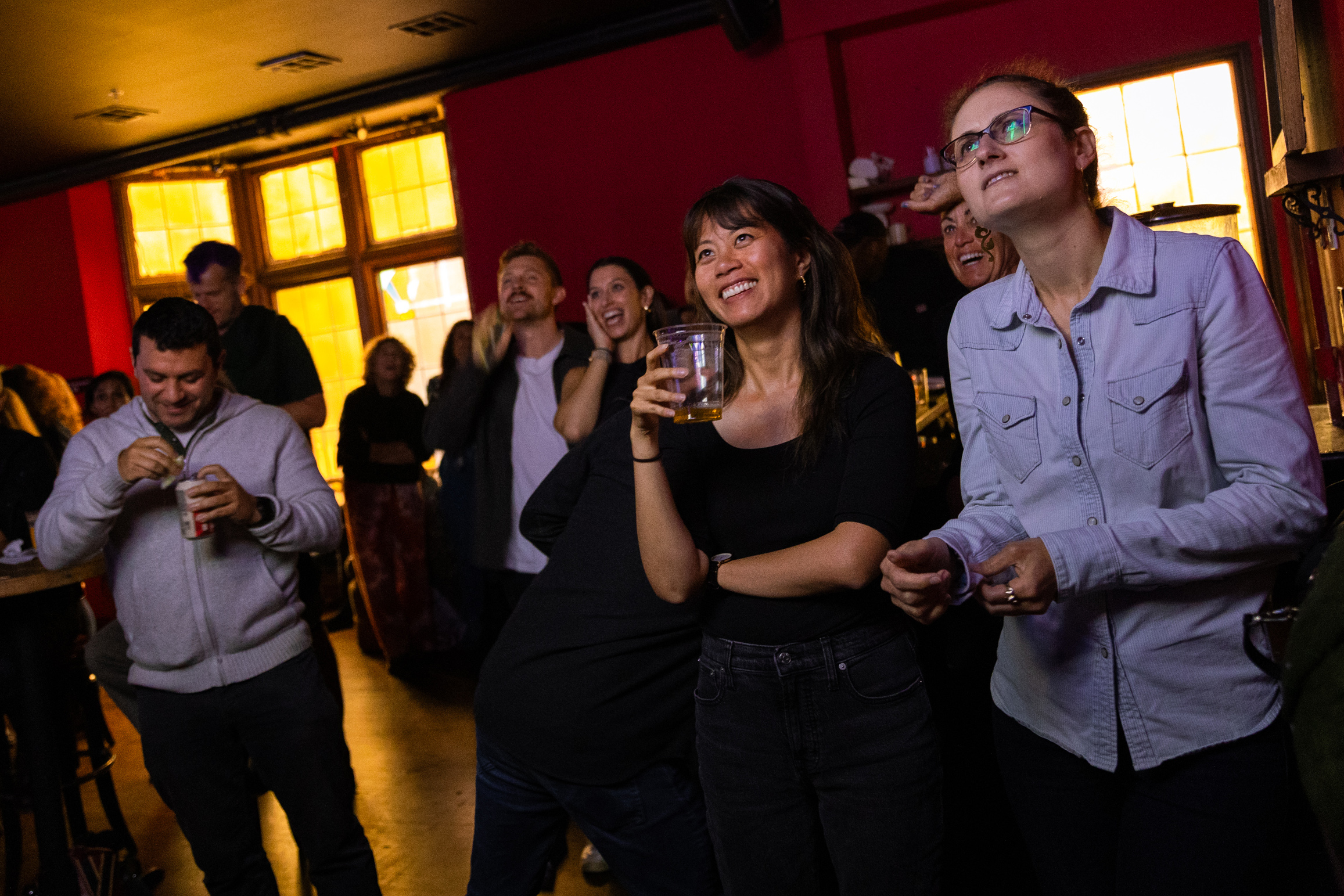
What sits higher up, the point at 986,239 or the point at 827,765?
the point at 986,239

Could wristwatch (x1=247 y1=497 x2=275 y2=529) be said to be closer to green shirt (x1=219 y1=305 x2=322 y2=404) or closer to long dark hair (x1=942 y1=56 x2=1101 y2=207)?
green shirt (x1=219 y1=305 x2=322 y2=404)

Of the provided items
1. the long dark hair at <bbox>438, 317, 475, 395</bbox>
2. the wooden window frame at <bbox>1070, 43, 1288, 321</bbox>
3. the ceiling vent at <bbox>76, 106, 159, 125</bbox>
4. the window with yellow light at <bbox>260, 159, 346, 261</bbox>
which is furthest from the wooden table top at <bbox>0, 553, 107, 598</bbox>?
the window with yellow light at <bbox>260, 159, 346, 261</bbox>

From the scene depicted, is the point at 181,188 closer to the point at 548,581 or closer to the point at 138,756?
the point at 138,756

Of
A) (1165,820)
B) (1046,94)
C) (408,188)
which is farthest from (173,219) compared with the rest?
(1165,820)

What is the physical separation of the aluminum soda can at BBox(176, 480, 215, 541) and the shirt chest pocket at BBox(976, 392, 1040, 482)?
5.03 ft

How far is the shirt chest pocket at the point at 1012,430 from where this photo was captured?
1351 mm

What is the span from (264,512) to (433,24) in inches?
183

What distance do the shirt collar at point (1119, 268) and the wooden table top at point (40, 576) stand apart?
2112mm

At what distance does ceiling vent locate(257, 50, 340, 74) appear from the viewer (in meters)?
6.30

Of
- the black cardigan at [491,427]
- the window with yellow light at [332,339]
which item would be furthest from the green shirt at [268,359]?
the window with yellow light at [332,339]

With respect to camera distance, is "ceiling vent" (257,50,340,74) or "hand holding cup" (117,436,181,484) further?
"ceiling vent" (257,50,340,74)

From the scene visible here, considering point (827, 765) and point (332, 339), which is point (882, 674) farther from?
point (332, 339)

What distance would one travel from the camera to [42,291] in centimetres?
812

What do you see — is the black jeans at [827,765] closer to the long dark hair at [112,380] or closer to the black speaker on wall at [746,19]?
the black speaker on wall at [746,19]
